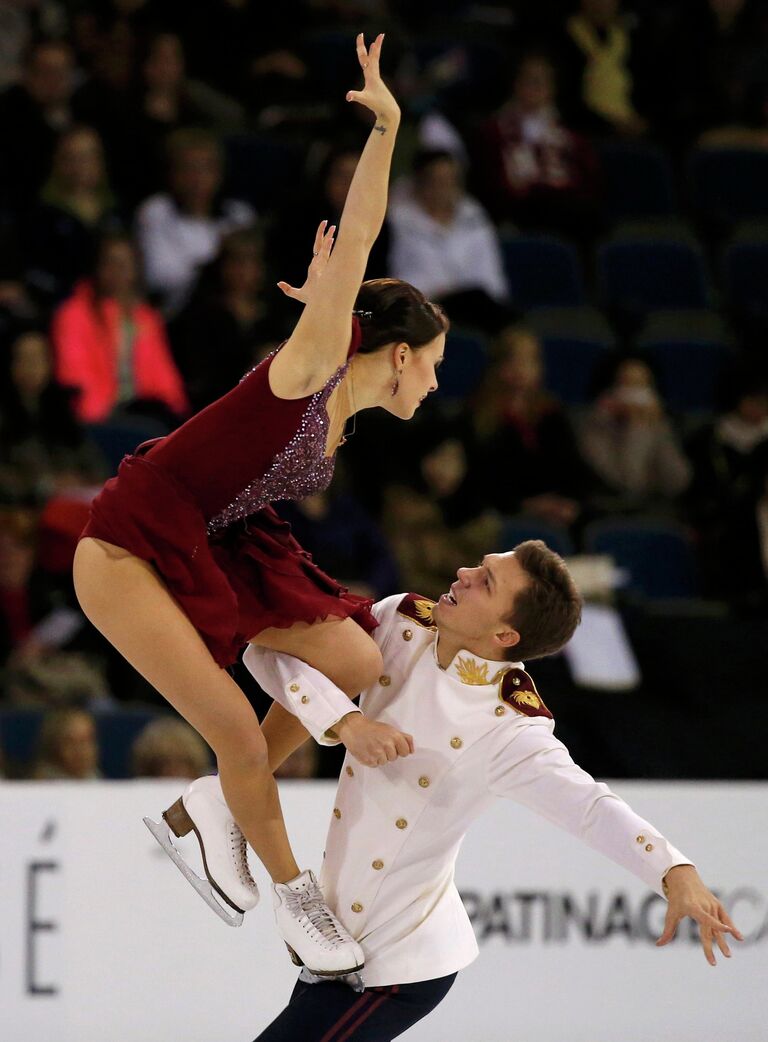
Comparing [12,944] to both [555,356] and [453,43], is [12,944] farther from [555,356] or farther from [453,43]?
[453,43]

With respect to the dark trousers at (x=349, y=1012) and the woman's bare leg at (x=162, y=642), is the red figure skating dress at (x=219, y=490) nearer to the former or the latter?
the woman's bare leg at (x=162, y=642)

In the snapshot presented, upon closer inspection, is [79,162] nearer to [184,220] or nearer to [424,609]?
[184,220]

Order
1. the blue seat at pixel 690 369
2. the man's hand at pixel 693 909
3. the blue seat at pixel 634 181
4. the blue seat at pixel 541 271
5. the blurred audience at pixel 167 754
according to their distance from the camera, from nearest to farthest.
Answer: the man's hand at pixel 693 909
the blurred audience at pixel 167 754
the blue seat at pixel 690 369
the blue seat at pixel 541 271
the blue seat at pixel 634 181

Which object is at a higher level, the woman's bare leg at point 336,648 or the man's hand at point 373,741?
the woman's bare leg at point 336,648

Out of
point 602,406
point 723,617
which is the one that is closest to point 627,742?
point 723,617

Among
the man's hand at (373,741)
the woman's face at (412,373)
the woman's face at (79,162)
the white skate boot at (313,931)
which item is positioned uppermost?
the woman's face at (79,162)

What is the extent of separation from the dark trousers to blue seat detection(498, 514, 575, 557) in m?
3.42

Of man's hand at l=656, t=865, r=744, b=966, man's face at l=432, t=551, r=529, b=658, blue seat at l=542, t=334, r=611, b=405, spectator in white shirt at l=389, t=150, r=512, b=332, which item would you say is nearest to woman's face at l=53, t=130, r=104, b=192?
spectator in white shirt at l=389, t=150, r=512, b=332

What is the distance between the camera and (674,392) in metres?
7.64

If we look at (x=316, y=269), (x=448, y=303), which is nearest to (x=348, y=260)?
(x=316, y=269)

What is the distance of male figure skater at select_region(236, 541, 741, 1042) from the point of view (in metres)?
2.87

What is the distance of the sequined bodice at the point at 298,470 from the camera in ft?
9.04

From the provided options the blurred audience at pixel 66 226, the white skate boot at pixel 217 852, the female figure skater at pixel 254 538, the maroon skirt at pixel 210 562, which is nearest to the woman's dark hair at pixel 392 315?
the female figure skater at pixel 254 538

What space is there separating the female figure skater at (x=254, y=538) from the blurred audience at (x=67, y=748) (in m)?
2.13
